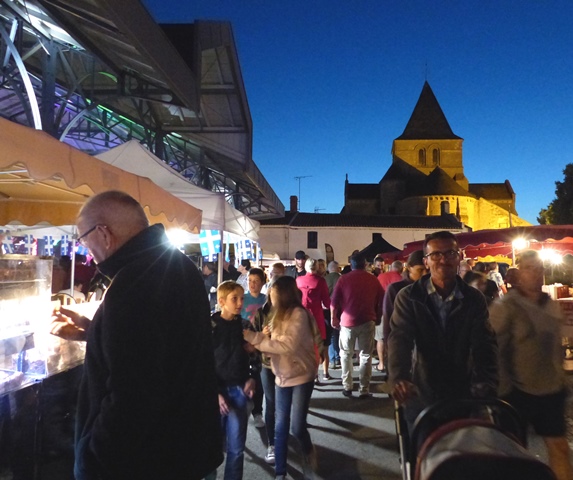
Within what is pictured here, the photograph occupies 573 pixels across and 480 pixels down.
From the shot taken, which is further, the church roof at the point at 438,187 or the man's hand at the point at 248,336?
the church roof at the point at 438,187

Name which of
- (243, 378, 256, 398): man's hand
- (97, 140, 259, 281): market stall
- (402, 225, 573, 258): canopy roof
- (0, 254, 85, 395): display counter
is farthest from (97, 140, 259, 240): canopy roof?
(402, 225, 573, 258): canopy roof

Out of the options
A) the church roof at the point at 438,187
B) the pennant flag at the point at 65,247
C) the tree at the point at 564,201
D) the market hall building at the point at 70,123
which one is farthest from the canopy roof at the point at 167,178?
the church roof at the point at 438,187

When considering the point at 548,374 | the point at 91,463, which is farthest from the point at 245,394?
the point at 548,374

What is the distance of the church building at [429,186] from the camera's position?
57.3 metres

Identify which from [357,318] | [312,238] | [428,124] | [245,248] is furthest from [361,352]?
[428,124]

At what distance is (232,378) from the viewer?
135 inches

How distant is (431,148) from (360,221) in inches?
1168

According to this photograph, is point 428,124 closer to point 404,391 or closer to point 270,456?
point 270,456

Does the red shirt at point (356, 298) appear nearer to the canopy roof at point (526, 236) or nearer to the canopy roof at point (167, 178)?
the canopy roof at point (167, 178)

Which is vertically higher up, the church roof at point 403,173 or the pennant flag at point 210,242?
the church roof at point 403,173

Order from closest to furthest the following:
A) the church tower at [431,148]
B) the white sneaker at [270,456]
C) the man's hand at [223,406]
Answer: the man's hand at [223,406] < the white sneaker at [270,456] < the church tower at [431,148]

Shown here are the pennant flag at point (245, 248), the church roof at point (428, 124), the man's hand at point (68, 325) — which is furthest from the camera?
the church roof at point (428, 124)

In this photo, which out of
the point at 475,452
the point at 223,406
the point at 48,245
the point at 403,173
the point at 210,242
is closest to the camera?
the point at 475,452

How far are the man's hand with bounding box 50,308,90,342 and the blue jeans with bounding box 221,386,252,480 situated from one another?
1.36m
